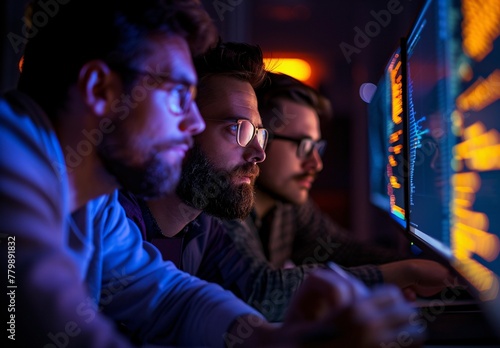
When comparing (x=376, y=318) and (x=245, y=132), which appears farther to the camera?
(x=245, y=132)

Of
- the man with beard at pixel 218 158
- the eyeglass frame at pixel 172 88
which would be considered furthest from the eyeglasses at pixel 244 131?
the eyeglass frame at pixel 172 88

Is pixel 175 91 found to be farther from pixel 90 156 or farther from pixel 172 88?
pixel 90 156

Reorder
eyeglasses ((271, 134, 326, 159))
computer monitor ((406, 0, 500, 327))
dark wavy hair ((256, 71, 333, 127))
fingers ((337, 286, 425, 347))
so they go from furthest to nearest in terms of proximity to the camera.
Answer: eyeglasses ((271, 134, 326, 159)) < dark wavy hair ((256, 71, 333, 127)) < computer monitor ((406, 0, 500, 327)) < fingers ((337, 286, 425, 347))

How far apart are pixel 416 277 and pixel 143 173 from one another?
0.56m

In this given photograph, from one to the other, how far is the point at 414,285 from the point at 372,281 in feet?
0.27

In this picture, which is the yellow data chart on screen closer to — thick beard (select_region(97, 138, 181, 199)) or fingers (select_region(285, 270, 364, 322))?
fingers (select_region(285, 270, 364, 322))

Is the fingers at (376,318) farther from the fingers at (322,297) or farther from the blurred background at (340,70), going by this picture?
the blurred background at (340,70)

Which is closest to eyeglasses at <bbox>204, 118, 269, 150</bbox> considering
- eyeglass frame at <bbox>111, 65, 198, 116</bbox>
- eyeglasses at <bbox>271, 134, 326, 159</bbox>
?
eyeglass frame at <bbox>111, 65, 198, 116</bbox>

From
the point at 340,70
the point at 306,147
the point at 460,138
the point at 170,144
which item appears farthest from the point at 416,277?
the point at 340,70

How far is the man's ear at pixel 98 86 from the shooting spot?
0.45m

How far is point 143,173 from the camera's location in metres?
0.46

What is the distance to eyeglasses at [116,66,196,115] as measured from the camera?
0.45m

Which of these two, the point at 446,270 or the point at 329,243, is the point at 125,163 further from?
the point at 329,243

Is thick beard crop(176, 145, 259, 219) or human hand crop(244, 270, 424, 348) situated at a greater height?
thick beard crop(176, 145, 259, 219)
